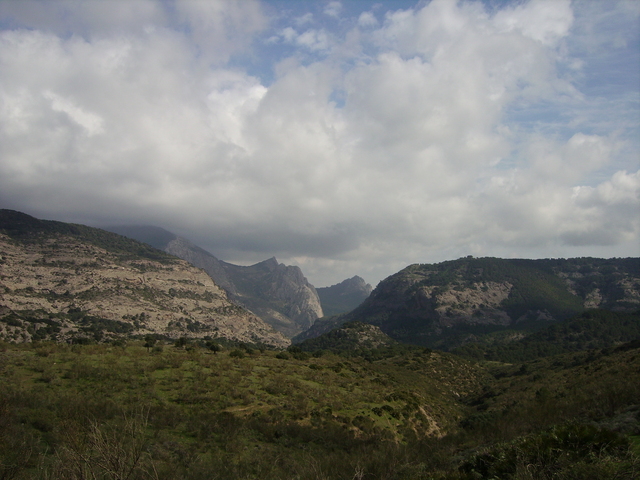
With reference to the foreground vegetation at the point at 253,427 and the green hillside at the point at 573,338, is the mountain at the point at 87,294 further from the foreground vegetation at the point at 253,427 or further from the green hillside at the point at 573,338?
the green hillside at the point at 573,338

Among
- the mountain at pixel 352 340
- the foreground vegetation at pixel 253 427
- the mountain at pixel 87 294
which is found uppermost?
the foreground vegetation at pixel 253 427

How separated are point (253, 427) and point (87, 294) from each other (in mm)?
143198

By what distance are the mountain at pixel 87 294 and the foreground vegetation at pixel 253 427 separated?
7596 cm

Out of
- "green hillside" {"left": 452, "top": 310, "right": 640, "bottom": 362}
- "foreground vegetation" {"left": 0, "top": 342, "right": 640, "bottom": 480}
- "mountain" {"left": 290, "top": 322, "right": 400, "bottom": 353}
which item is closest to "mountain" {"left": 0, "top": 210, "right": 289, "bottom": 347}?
"mountain" {"left": 290, "top": 322, "right": 400, "bottom": 353}

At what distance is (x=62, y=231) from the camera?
594 feet

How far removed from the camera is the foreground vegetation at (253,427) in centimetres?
870

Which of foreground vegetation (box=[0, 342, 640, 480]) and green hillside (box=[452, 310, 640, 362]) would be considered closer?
foreground vegetation (box=[0, 342, 640, 480])

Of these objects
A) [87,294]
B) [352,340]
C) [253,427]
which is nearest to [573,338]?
[352,340]

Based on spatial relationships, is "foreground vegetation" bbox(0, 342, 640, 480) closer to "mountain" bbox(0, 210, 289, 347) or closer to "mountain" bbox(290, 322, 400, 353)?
"mountain" bbox(0, 210, 289, 347)

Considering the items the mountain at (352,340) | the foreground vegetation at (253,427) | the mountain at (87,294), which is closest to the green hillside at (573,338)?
the mountain at (352,340)

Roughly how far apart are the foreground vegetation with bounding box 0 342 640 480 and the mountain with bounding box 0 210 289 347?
75961 millimetres

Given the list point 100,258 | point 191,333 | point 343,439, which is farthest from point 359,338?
point 343,439

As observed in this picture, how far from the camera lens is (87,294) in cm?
13012

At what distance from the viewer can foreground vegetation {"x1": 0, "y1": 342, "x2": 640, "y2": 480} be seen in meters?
8.70
